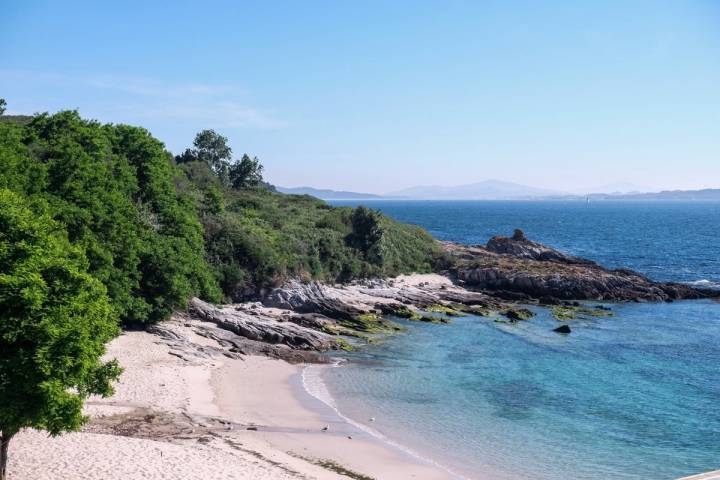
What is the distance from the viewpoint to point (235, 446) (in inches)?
752

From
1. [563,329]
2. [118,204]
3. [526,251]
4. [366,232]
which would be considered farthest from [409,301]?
[526,251]

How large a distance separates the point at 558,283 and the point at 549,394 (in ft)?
99.4

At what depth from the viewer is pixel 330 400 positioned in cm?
2569

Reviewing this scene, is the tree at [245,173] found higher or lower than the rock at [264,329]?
higher

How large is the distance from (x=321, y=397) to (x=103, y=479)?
38.9 feet

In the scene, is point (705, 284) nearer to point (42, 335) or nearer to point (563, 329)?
point (563, 329)

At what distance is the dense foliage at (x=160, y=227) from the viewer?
91.0 feet

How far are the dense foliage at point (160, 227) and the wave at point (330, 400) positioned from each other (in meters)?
8.37

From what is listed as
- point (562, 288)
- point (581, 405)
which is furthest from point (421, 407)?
point (562, 288)

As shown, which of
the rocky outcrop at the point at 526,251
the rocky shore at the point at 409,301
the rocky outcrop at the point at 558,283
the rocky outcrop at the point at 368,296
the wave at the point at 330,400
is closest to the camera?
the wave at the point at 330,400

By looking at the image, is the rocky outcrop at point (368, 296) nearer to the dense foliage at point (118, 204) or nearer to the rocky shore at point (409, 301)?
the rocky shore at point (409, 301)

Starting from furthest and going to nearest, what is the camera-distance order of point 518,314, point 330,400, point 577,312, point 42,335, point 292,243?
point 292,243 → point 577,312 → point 518,314 → point 330,400 → point 42,335

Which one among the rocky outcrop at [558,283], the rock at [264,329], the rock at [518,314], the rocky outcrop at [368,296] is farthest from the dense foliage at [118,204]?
the rocky outcrop at [558,283]

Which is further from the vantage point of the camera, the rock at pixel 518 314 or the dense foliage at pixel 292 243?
the rock at pixel 518 314
